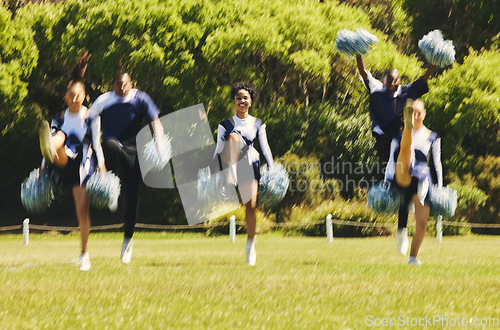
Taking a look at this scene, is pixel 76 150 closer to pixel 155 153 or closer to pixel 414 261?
pixel 155 153

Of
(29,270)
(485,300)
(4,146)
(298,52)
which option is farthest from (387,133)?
(4,146)

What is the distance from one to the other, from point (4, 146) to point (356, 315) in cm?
2486

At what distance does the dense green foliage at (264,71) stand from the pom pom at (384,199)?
1255cm

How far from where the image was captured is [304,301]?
14.9ft

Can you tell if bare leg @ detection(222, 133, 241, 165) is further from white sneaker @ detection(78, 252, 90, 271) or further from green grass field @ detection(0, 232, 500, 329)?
white sneaker @ detection(78, 252, 90, 271)

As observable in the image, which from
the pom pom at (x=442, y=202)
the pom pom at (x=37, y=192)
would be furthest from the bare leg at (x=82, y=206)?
the pom pom at (x=442, y=202)

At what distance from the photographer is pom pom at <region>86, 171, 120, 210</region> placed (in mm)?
6539

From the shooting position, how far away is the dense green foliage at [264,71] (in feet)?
69.7

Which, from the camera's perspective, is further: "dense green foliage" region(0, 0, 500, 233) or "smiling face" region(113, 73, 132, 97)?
"dense green foliage" region(0, 0, 500, 233)

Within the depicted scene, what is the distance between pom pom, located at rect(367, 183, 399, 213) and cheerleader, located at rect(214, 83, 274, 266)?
1.24 metres

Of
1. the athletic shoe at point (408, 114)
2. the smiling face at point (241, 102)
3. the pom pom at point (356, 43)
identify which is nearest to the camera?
the athletic shoe at point (408, 114)

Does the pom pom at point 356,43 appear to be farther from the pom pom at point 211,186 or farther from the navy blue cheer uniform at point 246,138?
the pom pom at point 211,186

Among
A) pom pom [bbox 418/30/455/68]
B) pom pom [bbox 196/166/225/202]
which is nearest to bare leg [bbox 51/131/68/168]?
pom pom [bbox 196/166/225/202]

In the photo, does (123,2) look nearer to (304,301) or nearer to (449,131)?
(449,131)
